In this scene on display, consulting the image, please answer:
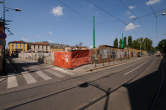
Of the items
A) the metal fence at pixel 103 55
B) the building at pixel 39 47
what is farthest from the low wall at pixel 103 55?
the building at pixel 39 47

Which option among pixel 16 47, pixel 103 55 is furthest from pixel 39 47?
pixel 103 55

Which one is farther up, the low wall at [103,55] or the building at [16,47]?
the building at [16,47]

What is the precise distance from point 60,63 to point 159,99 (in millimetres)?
11728

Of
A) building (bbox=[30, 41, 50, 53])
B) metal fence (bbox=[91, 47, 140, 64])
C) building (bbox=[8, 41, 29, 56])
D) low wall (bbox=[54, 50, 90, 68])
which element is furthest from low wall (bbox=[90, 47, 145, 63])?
building (bbox=[8, 41, 29, 56])

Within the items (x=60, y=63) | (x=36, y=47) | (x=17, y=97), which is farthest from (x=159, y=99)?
(x=36, y=47)

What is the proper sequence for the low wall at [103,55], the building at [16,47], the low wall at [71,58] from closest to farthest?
the low wall at [71,58], the low wall at [103,55], the building at [16,47]

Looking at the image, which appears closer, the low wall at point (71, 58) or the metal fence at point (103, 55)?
the low wall at point (71, 58)

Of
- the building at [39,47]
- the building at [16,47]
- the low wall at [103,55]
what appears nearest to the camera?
the low wall at [103,55]

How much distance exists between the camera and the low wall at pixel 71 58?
11.8 metres

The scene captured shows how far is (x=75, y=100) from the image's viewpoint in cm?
368

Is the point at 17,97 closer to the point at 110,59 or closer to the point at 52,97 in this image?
the point at 52,97

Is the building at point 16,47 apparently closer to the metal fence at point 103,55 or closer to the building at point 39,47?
the building at point 39,47

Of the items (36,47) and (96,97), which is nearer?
(96,97)

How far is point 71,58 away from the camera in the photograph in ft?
38.2
